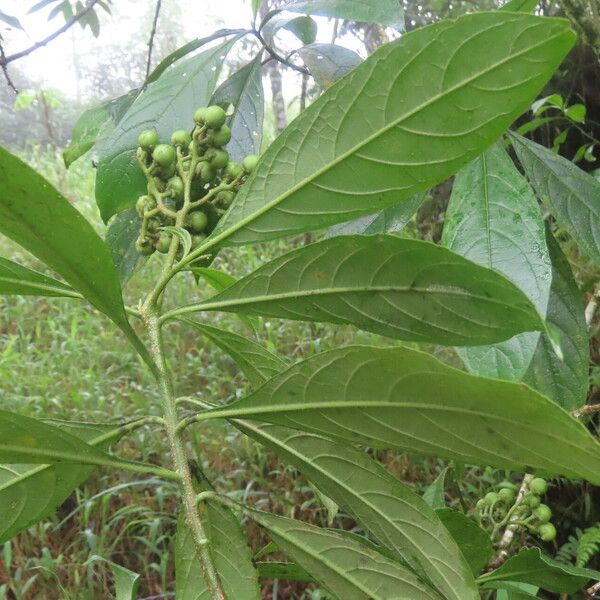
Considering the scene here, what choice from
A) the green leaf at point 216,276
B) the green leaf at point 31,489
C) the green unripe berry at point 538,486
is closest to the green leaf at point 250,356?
the green leaf at point 216,276

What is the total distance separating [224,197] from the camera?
66 cm

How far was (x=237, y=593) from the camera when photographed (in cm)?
55

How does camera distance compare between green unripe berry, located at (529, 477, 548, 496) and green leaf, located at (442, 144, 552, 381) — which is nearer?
green leaf, located at (442, 144, 552, 381)

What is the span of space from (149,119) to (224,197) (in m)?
0.18

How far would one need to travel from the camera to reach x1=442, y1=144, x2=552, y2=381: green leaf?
22.7 inches

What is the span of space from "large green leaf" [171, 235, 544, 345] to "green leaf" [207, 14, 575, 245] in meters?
0.05

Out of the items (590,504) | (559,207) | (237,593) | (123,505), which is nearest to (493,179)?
(559,207)

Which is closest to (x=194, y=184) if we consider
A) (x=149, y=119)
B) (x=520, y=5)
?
(x=149, y=119)

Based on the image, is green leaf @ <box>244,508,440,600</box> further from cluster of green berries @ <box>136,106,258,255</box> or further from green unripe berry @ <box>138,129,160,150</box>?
green unripe berry @ <box>138,129,160,150</box>

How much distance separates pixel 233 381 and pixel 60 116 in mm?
9969

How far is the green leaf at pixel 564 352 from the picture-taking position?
2.57 ft

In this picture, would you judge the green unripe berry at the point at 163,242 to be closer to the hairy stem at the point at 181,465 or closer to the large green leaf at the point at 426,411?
the hairy stem at the point at 181,465

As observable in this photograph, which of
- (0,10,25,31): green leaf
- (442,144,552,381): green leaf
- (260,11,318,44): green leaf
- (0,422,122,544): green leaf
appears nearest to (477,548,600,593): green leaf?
(442,144,552,381): green leaf

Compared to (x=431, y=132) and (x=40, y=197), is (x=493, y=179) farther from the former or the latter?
(x=40, y=197)
